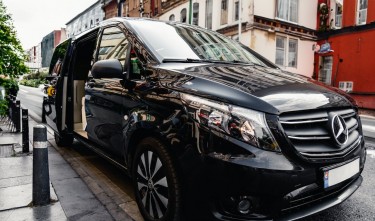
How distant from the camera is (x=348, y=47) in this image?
1852 centimetres

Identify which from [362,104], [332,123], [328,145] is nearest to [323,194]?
[328,145]

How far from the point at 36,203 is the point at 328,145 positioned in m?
2.81

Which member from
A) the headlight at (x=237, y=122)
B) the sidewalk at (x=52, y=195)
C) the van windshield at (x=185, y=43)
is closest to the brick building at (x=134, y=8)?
the sidewalk at (x=52, y=195)

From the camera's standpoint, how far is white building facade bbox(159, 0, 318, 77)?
1844cm

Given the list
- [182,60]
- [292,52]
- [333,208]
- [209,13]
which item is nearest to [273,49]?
[292,52]

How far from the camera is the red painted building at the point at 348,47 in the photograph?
1716cm

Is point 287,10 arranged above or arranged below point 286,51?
above

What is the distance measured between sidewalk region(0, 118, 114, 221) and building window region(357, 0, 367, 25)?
18.2m

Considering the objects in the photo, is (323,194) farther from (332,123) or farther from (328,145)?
(332,123)

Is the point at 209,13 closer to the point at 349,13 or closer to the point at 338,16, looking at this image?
the point at 338,16

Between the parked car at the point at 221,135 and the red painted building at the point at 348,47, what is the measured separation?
53.7ft

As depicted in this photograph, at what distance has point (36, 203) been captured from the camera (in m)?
3.27

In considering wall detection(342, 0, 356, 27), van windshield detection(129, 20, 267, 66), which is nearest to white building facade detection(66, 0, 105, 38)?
wall detection(342, 0, 356, 27)

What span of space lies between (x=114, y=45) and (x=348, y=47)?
59.6ft
